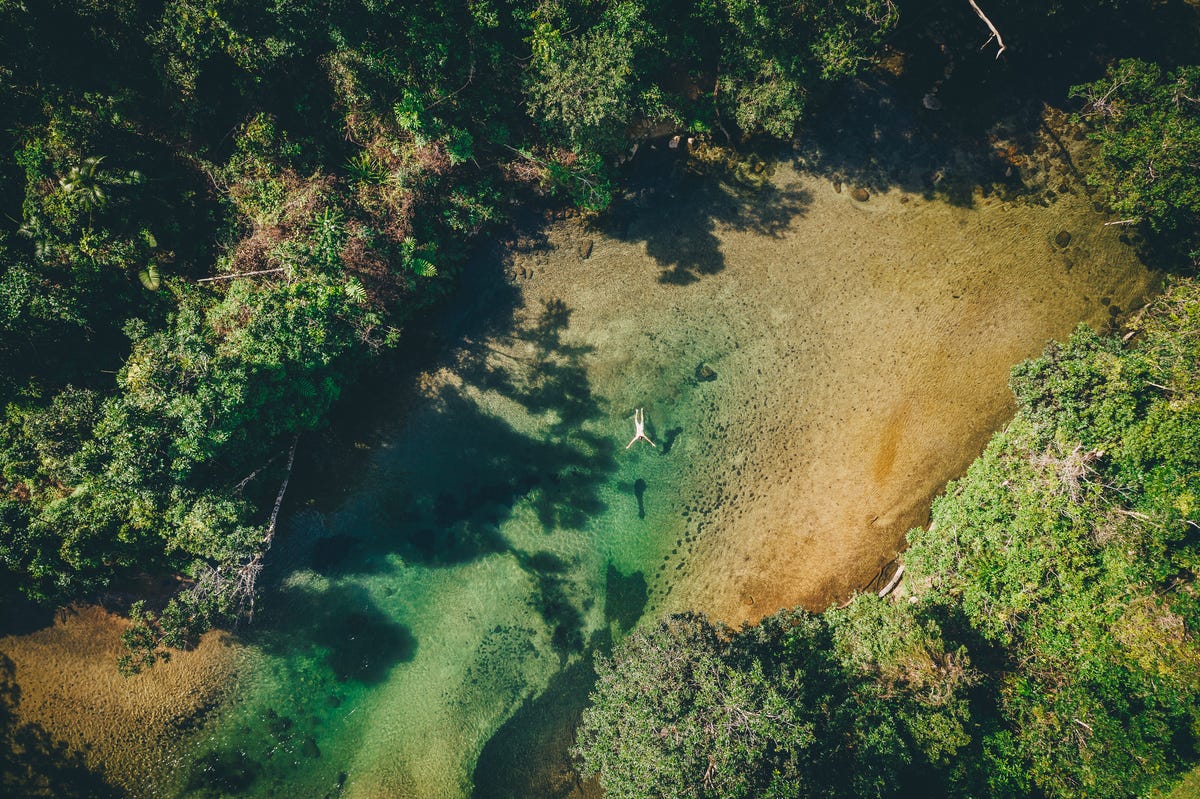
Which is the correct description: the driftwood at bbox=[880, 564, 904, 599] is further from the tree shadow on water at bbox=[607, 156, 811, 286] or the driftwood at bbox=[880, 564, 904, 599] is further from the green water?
the tree shadow on water at bbox=[607, 156, 811, 286]

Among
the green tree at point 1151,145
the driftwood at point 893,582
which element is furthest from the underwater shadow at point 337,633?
the green tree at point 1151,145

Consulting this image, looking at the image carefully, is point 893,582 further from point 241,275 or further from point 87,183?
point 87,183

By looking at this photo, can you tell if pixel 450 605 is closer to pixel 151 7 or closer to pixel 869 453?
pixel 869 453

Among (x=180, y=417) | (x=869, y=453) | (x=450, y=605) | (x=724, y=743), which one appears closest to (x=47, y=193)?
(x=180, y=417)

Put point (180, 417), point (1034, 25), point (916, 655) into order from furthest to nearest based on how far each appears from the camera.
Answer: point (1034, 25) → point (916, 655) → point (180, 417)

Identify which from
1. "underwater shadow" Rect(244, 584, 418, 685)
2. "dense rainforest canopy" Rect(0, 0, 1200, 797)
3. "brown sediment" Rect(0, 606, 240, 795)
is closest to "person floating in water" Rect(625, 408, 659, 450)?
"dense rainforest canopy" Rect(0, 0, 1200, 797)

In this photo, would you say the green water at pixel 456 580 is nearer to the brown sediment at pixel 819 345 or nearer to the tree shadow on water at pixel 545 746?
the tree shadow on water at pixel 545 746
